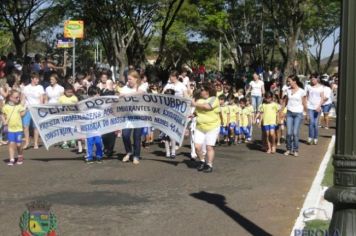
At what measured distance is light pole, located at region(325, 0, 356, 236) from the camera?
15.6 feet

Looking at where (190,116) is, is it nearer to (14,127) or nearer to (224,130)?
(14,127)

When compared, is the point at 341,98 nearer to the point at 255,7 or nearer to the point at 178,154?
the point at 178,154

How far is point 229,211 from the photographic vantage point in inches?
→ 322

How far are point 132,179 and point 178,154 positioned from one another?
368 centimetres

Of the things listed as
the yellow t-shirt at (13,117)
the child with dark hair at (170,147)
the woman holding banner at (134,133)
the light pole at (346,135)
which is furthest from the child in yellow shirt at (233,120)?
the light pole at (346,135)

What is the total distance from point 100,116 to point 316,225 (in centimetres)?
627

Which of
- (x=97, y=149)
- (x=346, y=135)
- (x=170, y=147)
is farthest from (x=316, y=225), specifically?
(x=170, y=147)

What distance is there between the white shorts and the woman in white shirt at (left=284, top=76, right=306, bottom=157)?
3335mm

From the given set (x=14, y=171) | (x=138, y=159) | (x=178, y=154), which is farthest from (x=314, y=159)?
(x=14, y=171)

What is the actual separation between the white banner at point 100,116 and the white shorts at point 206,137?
1008 mm

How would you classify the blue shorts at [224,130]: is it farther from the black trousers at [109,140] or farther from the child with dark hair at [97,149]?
the child with dark hair at [97,149]

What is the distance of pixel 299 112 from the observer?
14391 mm

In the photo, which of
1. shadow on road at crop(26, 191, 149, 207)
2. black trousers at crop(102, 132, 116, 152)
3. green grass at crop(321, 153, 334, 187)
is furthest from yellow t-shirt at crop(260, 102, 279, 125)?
shadow on road at crop(26, 191, 149, 207)

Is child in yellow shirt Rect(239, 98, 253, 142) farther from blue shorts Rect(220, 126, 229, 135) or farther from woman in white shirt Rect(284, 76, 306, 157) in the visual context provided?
woman in white shirt Rect(284, 76, 306, 157)
